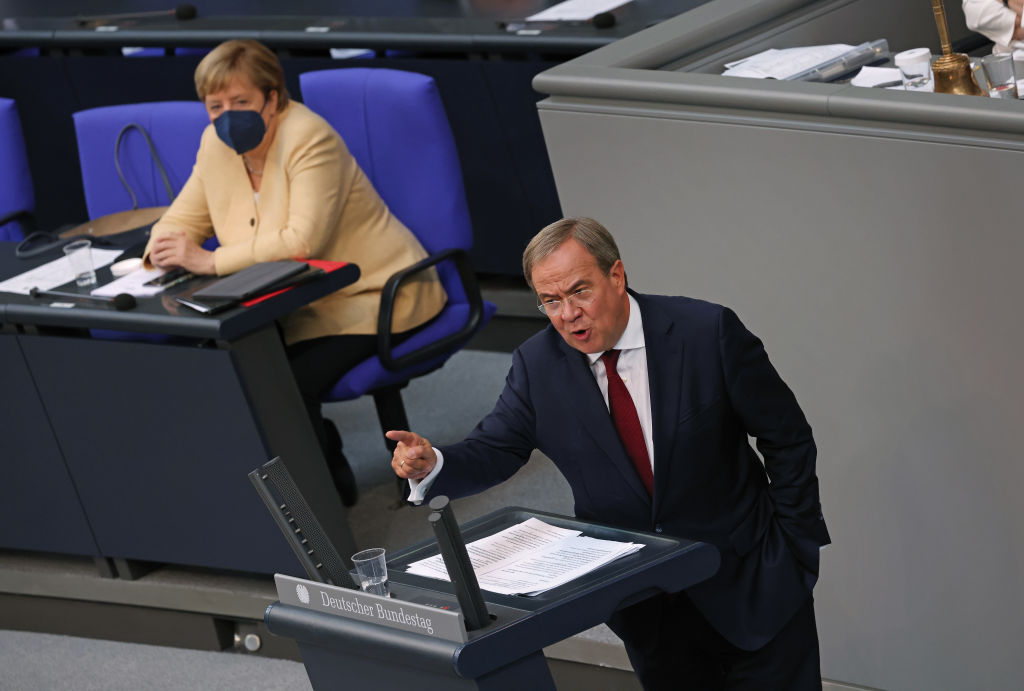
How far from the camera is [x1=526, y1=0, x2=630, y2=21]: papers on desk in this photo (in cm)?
518

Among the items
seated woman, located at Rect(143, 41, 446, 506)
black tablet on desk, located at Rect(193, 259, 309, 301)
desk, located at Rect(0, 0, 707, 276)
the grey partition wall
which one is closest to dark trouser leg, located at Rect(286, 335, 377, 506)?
seated woman, located at Rect(143, 41, 446, 506)

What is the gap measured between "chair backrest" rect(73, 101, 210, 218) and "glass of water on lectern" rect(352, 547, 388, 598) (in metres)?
2.74

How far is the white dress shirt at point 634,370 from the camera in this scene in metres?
2.39

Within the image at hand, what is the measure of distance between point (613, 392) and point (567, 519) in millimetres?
224

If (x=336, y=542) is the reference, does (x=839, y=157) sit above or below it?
above

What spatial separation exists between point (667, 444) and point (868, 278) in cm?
71

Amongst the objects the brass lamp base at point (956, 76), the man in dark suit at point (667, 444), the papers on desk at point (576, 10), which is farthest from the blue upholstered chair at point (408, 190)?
the man in dark suit at point (667, 444)

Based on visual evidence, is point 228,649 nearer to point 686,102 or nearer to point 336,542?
point 336,542

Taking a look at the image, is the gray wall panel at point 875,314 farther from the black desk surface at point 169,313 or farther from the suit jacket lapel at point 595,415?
the black desk surface at point 169,313

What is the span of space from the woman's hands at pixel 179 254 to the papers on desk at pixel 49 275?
0.28 meters

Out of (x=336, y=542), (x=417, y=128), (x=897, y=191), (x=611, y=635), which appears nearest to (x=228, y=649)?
(x=336, y=542)

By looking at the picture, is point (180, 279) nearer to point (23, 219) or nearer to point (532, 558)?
point (23, 219)

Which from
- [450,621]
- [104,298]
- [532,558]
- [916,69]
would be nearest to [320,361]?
[104,298]

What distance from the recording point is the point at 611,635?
142 inches
